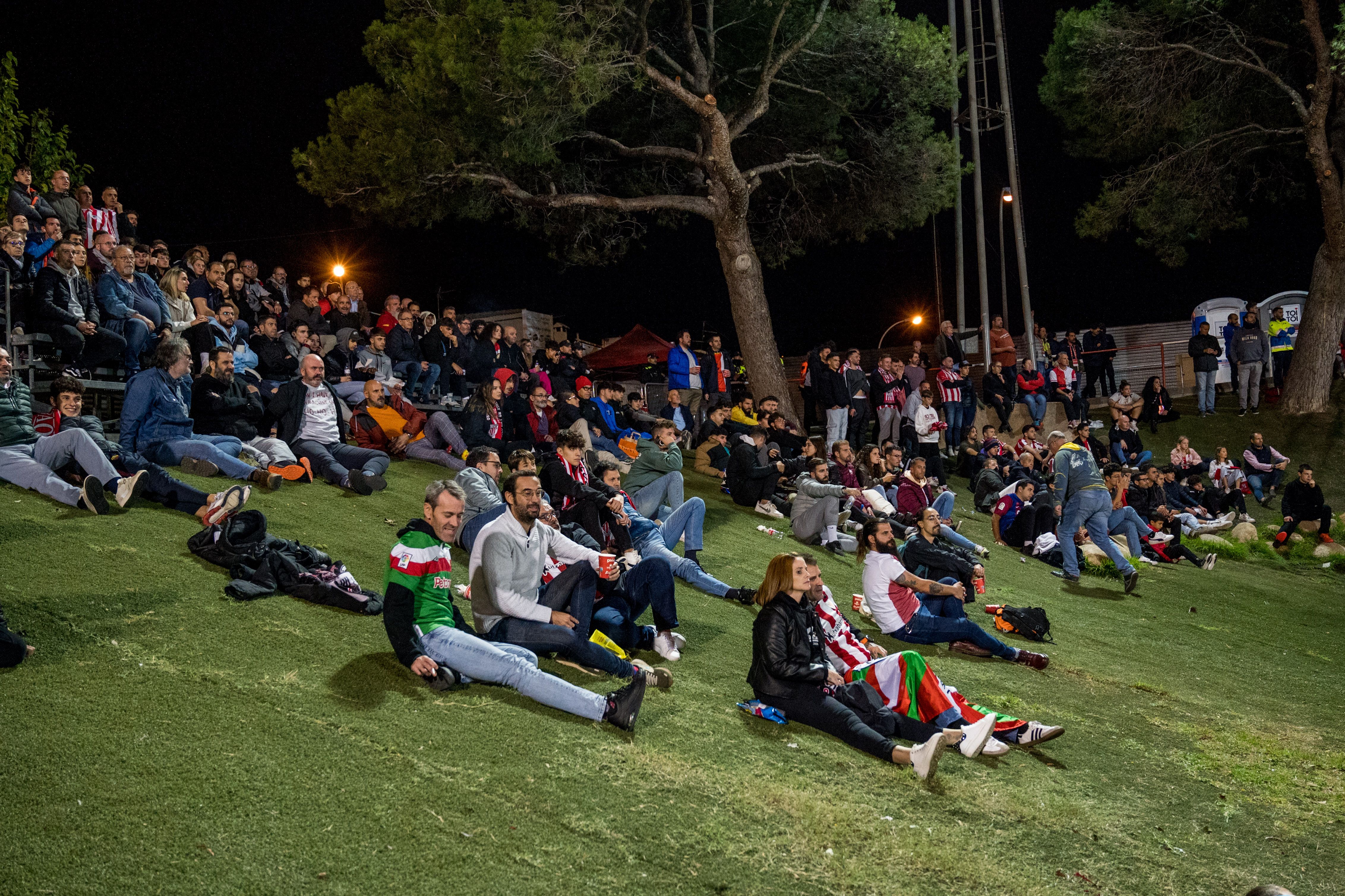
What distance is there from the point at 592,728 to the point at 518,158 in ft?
38.4

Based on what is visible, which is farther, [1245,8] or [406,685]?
[1245,8]

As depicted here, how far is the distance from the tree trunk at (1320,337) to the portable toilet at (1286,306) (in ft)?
8.24

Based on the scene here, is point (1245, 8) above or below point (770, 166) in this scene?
above

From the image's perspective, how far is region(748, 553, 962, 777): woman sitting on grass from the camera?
187 inches

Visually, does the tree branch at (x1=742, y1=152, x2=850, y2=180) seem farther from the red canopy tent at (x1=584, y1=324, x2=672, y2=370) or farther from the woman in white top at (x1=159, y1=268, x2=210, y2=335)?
the woman in white top at (x1=159, y1=268, x2=210, y2=335)

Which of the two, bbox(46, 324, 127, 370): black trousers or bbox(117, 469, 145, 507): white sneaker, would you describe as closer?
bbox(117, 469, 145, 507): white sneaker

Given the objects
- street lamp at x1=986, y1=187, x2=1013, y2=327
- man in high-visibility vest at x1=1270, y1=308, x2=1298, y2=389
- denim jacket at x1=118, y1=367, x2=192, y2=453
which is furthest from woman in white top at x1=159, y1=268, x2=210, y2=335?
man in high-visibility vest at x1=1270, y1=308, x2=1298, y2=389

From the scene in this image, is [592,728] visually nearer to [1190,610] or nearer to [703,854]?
[703,854]

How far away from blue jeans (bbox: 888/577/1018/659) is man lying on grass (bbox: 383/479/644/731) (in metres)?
2.85

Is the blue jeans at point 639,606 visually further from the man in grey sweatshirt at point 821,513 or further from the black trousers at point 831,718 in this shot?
the man in grey sweatshirt at point 821,513

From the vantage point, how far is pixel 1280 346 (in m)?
19.9

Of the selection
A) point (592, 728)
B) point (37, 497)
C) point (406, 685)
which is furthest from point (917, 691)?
point (37, 497)

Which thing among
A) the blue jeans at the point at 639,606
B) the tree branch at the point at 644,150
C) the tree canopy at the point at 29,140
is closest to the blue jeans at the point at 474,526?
the blue jeans at the point at 639,606

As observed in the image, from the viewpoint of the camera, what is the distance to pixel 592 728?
4.50 meters
